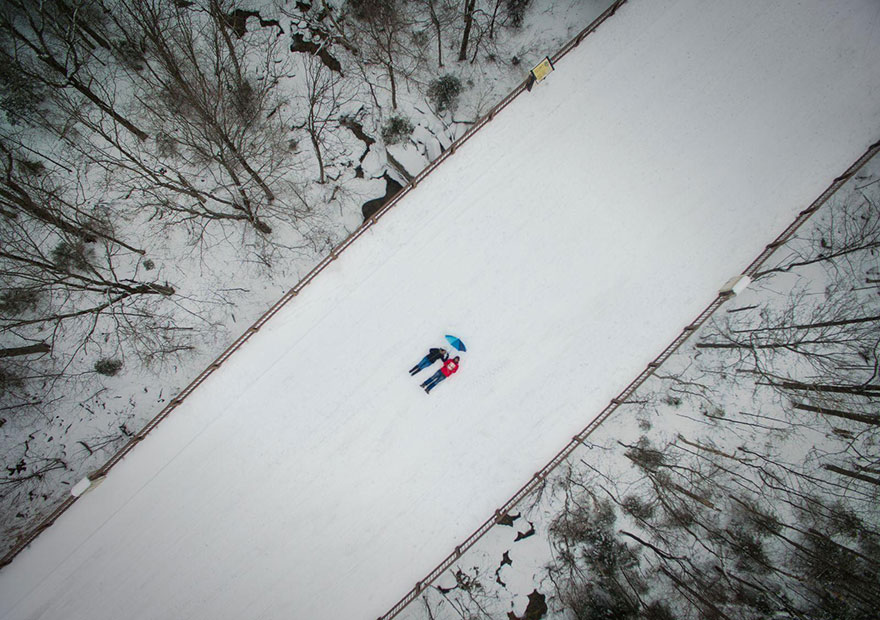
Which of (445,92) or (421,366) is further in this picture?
(445,92)

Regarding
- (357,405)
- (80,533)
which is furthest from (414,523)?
(80,533)

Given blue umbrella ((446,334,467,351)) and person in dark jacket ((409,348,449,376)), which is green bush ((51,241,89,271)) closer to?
person in dark jacket ((409,348,449,376))

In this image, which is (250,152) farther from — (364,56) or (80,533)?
(80,533)

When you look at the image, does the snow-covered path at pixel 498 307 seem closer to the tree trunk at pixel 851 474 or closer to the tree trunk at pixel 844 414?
the tree trunk at pixel 844 414

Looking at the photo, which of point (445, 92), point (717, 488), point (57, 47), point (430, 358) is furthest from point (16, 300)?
point (717, 488)

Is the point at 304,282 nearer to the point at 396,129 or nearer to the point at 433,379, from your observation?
the point at 433,379

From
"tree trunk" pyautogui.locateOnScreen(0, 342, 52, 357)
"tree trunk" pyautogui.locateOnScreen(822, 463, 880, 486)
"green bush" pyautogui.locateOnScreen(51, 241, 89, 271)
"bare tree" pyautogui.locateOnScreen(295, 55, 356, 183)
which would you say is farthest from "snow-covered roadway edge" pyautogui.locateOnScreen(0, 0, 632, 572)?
"tree trunk" pyautogui.locateOnScreen(822, 463, 880, 486)
